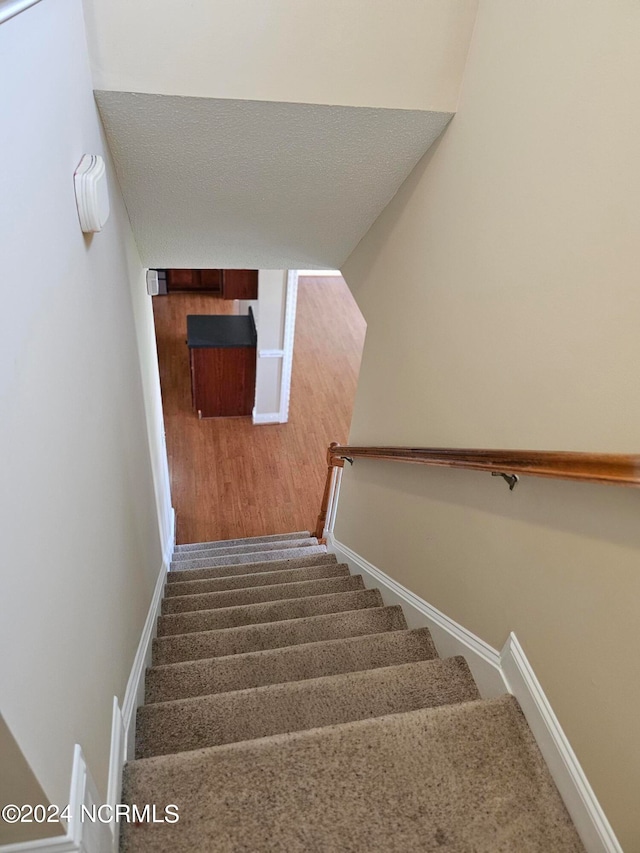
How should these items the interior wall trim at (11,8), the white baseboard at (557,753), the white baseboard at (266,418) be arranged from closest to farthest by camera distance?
the interior wall trim at (11,8) < the white baseboard at (557,753) < the white baseboard at (266,418)

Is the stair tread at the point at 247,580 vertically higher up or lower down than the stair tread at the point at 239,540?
lower down

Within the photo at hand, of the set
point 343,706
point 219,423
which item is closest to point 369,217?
point 343,706

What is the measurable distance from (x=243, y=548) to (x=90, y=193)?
10.9 ft

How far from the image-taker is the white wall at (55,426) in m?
0.76

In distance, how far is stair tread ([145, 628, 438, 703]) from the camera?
1893 mm

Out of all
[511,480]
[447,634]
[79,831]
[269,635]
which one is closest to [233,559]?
[269,635]

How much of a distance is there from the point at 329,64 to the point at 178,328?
6.19 metres

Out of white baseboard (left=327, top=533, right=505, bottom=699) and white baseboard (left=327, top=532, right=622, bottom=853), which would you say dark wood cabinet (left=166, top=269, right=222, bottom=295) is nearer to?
white baseboard (left=327, top=533, right=505, bottom=699)

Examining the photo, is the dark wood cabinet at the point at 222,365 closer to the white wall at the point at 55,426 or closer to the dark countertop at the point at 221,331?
the dark countertop at the point at 221,331

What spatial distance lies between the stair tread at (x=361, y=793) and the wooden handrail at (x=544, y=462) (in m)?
0.74

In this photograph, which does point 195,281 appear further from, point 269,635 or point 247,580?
point 269,635

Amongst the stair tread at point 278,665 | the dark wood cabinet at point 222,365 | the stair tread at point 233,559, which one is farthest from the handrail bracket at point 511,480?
the dark wood cabinet at point 222,365

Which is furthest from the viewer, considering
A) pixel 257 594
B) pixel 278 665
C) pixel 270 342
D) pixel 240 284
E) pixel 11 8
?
pixel 240 284

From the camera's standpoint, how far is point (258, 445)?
5.71 metres
